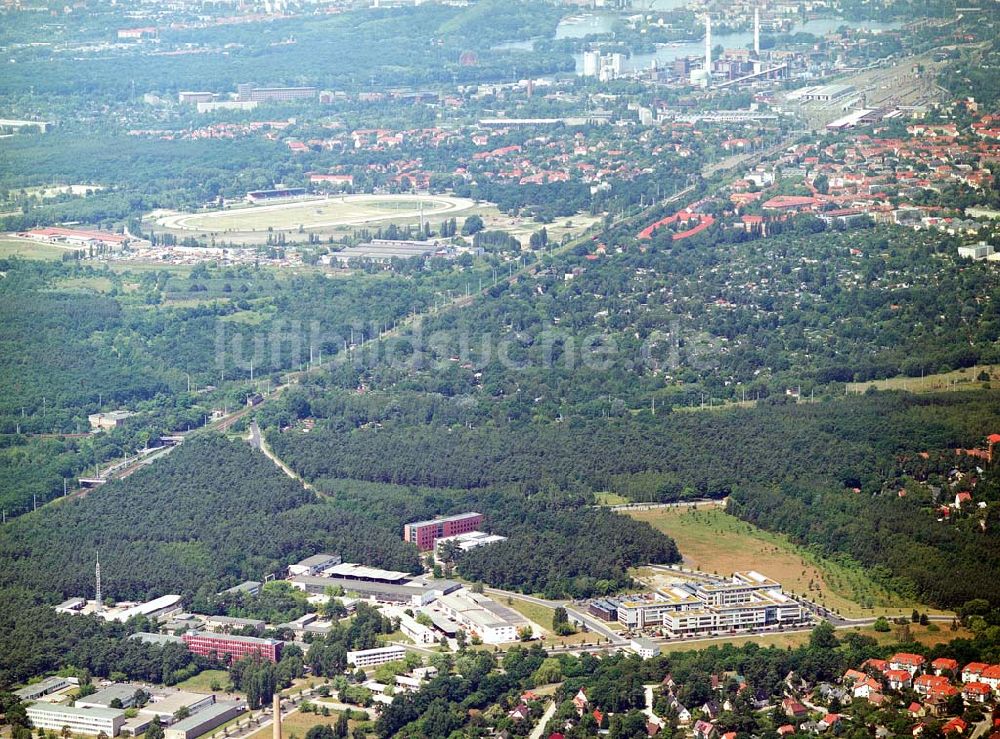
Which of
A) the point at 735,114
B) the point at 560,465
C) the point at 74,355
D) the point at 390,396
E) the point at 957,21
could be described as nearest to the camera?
the point at 560,465

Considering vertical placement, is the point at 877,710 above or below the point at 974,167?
below

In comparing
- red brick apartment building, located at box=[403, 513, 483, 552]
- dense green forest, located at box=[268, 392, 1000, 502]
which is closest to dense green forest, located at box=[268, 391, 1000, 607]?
dense green forest, located at box=[268, 392, 1000, 502]

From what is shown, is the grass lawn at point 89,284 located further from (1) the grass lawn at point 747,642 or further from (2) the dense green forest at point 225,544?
(1) the grass lawn at point 747,642

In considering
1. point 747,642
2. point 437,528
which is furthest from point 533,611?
point 437,528

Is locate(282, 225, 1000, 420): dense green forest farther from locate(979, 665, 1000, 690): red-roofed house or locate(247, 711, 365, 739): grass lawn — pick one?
locate(247, 711, 365, 739): grass lawn

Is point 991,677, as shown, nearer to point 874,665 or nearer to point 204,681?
point 874,665

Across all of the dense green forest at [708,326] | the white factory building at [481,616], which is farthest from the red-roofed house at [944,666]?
the dense green forest at [708,326]

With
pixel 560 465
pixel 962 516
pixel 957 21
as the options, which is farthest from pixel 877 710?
pixel 957 21

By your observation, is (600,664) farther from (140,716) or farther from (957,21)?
(957,21)
